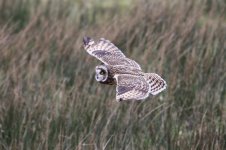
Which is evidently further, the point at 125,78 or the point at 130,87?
the point at 125,78

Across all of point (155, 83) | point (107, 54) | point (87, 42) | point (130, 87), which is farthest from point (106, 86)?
point (130, 87)

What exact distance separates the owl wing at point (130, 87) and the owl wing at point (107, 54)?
8.7 inches

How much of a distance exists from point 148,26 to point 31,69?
4.57ft

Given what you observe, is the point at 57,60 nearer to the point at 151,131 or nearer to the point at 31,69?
the point at 31,69

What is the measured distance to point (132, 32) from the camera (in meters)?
6.16

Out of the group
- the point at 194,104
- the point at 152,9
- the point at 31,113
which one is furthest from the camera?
the point at 152,9

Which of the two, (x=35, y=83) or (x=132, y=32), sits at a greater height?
(x=132, y=32)

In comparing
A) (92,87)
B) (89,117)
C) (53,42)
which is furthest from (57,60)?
(89,117)

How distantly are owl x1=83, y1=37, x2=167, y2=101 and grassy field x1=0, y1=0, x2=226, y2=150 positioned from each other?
492mm

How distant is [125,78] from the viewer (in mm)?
3096

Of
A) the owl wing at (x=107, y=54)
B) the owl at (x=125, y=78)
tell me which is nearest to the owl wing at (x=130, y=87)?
the owl at (x=125, y=78)

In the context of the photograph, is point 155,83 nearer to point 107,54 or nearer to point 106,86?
point 107,54

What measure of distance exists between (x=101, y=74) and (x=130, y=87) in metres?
0.18

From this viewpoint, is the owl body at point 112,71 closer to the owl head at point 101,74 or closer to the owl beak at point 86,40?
the owl head at point 101,74
